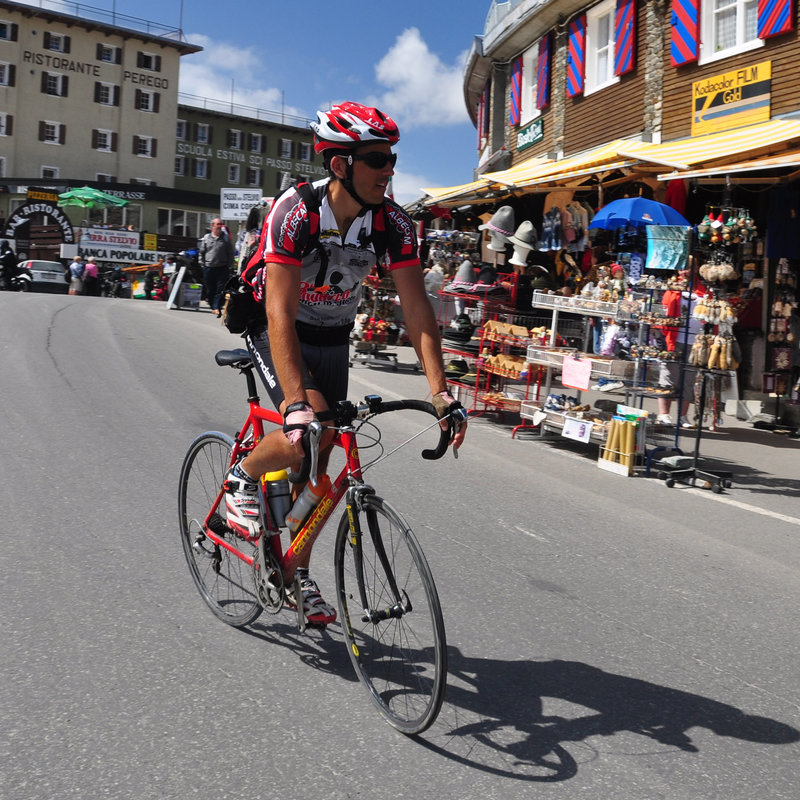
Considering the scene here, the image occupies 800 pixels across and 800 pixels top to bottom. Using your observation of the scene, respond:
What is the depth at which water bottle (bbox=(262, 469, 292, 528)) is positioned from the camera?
12.3 ft

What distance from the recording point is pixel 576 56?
20.5 m

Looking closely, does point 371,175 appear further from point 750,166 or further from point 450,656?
point 750,166

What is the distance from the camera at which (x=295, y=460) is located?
3605mm

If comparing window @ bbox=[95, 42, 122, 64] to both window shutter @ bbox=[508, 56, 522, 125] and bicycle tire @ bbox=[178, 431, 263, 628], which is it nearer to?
window shutter @ bbox=[508, 56, 522, 125]

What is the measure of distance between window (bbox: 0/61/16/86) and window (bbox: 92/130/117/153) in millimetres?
5461

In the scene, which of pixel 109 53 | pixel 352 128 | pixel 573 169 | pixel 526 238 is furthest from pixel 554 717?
pixel 109 53

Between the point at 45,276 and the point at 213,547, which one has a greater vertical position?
the point at 45,276

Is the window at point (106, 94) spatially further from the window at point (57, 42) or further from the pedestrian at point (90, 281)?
the pedestrian at point (90, 281)

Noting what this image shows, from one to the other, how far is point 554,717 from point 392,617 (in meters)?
0.70

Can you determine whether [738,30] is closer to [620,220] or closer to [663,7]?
[663,7]

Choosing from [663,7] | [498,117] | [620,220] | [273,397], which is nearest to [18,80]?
[498,117]

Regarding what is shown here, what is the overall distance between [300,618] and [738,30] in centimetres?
1501

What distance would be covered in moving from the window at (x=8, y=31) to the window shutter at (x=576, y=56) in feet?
151

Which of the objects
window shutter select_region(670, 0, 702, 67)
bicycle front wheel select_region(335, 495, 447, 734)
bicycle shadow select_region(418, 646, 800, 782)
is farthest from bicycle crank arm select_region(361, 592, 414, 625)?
window shutter select_region(670, 0, 702, 67)
